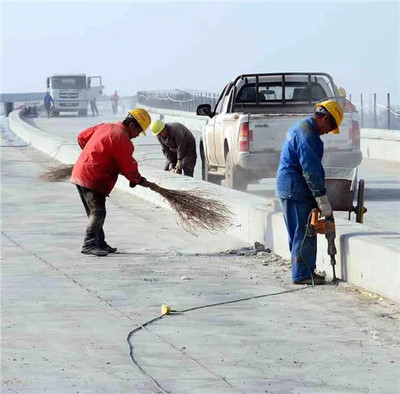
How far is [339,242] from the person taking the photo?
1243cm

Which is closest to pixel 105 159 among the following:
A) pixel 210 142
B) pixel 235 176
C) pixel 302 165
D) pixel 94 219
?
pixel 94 219

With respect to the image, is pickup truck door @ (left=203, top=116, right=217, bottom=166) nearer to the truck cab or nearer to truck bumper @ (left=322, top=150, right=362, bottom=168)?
truck bumper @ (left=322, top=150, right=362, bottom=168)

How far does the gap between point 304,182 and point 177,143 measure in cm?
857

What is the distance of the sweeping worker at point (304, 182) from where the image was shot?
1206 cm

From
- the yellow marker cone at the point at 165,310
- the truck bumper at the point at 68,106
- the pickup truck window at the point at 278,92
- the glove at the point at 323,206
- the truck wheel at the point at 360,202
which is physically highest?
the pickup truck window at the point at 278,92

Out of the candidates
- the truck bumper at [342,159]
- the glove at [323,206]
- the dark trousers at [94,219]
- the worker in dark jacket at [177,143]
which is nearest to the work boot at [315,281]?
the glove at [323,206]

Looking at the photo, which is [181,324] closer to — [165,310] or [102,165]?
[165,310]

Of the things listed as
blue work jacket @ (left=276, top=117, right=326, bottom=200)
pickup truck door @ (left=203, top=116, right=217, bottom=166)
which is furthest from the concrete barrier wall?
pickup truck door @ (left=203, top=116, right=217, bottom=166)

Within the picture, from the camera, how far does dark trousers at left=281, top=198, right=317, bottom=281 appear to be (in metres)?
12.3

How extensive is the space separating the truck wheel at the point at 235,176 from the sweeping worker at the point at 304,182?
347 inches

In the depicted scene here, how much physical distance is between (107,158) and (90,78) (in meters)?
73.6

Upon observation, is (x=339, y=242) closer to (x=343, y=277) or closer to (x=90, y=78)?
(x=343, y=277)

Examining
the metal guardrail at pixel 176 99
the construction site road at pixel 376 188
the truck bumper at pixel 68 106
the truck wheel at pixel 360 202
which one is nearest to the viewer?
the truck wheel at pixel 360 202

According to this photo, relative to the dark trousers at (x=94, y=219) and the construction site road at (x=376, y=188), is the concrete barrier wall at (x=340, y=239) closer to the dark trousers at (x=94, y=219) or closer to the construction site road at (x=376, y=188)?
the construction site road at (x=376, y=188)
